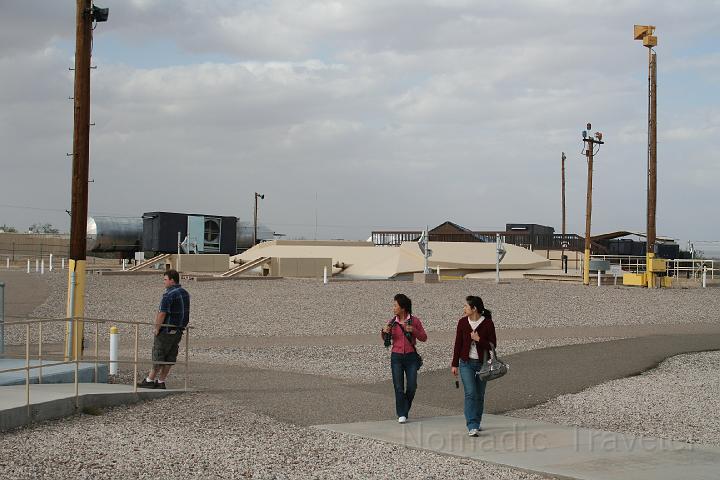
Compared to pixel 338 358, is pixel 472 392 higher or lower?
higher

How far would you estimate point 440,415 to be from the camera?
10703 millimetres

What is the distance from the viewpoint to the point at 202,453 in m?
8.00

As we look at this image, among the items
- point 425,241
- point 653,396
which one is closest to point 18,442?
point 653,396

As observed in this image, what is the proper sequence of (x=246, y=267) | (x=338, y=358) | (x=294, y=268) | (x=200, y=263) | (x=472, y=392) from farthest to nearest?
(x=200, y=263) < (x=294, y=268) < (x=246, y=267) < (x=338, y=358) < (x=472, y=392)

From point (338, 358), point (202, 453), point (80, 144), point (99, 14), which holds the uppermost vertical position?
point (99, 14)

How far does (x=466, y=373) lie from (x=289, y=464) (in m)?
2.43

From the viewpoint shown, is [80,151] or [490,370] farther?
[80,151]

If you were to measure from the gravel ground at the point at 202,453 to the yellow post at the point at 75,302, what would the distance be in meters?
4.31

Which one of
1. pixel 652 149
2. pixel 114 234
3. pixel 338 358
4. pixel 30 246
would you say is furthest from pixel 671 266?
pixel 30 246

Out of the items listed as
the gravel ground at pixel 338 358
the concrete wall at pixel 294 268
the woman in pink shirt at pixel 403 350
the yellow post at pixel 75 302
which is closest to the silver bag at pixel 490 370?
the woman in pink shirt at pixel 403 350

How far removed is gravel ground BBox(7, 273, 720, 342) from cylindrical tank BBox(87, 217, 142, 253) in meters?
19.4

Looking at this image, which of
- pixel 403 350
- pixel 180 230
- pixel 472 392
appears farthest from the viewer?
pixel 180 230

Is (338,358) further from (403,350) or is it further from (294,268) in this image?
(294,268)

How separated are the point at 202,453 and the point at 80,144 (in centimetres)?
807
